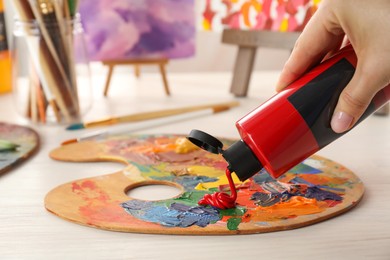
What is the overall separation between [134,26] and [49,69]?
0.20m

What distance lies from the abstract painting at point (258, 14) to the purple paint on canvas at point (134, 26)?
36 millimetres

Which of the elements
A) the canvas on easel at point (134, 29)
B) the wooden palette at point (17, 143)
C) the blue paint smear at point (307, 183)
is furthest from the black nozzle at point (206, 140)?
the canvas on easel at point (134, 29)

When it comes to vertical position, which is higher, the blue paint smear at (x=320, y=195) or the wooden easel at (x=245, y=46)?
the wooden easel at (x=245, y=46)

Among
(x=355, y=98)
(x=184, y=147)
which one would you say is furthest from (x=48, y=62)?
(x=355, y=98)

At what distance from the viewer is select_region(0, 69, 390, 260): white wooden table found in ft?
1.41

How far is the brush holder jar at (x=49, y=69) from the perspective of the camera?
29.0 inches

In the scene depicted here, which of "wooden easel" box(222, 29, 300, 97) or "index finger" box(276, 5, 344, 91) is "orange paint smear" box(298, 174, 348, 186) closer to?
"index finger" box(276, 5, 344, 91)

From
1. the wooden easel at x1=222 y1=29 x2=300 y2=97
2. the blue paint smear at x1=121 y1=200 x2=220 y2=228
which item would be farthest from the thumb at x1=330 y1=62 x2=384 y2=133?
the wooden easel at x1=222 y1=29 x2=300 y2=97

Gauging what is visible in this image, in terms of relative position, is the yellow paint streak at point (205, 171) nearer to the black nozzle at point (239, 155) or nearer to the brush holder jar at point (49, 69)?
the black nozzle at point (239, 155)

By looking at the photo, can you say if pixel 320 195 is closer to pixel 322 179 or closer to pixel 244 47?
pixel 322 179

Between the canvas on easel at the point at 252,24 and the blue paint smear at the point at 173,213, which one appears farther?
the canvas on easel at the point at 252,24

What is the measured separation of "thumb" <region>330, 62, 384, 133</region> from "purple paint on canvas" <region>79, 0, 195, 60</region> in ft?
1.65

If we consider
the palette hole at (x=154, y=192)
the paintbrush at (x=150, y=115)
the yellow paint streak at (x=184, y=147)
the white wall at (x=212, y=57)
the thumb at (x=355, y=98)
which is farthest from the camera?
the white wall at (x=212, y=57)

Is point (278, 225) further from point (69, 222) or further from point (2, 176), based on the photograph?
point (2, 176)
